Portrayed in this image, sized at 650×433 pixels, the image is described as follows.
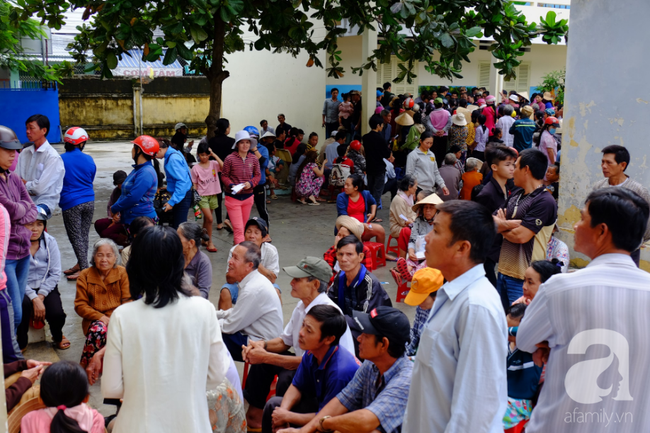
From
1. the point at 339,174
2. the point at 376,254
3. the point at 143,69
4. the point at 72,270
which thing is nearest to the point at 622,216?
the point at 376,254

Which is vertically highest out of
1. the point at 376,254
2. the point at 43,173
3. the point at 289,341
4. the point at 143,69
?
the point at 143,69

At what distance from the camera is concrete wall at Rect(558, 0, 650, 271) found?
20.7 ft

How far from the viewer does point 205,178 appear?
27.8 ft

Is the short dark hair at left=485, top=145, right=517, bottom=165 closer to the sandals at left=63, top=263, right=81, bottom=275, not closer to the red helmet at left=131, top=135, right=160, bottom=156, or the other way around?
the red helmet at left=131, top=135, right=160, bottom=156

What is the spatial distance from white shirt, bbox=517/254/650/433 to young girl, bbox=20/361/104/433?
222cm

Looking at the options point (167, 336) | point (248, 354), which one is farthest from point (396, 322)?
point (248, 354)

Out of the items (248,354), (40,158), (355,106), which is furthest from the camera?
(355,106)

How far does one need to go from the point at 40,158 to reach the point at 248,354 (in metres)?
3.50

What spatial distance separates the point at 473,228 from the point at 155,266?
49.1 inches

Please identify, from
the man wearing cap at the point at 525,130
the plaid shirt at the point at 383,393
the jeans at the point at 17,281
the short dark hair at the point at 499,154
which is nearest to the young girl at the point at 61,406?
the plaid shirt at the point at 383,393

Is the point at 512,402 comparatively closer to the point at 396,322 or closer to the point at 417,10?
the point at 396,322

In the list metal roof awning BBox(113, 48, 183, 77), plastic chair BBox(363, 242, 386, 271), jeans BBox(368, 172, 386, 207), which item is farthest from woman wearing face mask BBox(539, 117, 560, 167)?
metal roof awning BBox(113, 48, 183, 77)

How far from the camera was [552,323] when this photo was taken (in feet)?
7.44

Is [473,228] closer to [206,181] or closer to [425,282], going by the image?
[425,282]
